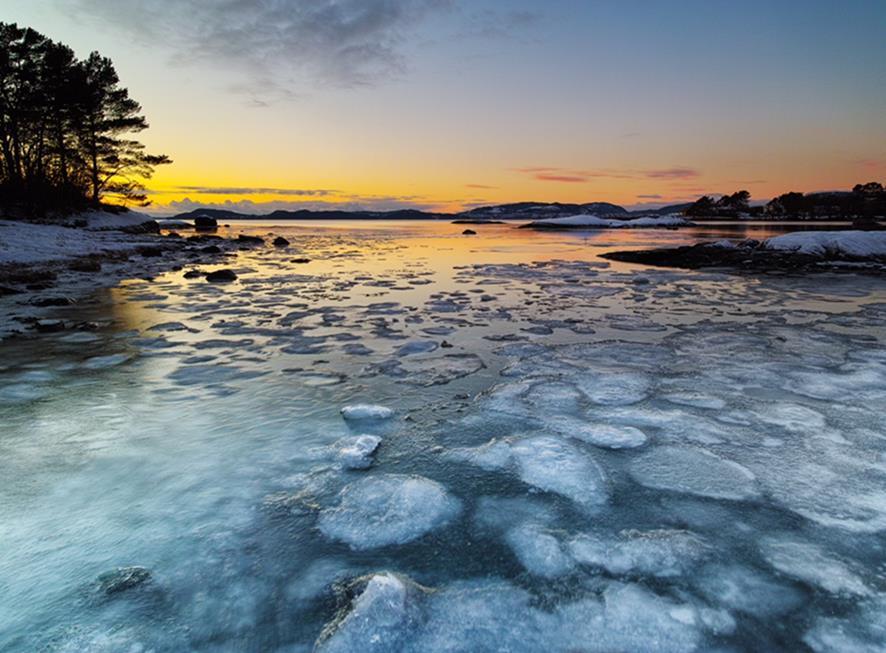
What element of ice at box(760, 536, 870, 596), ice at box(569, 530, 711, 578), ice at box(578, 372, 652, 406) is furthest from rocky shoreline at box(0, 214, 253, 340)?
ice at box(760, 536, 870, 596)

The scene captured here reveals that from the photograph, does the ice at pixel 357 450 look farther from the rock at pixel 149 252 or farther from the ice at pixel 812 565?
the rock at pixel 149 252

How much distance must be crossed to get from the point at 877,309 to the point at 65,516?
1060 cm

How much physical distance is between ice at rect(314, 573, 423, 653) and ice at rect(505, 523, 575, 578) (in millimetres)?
548

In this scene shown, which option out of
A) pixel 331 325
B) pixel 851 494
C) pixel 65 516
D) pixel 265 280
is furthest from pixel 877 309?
pixel 265 280

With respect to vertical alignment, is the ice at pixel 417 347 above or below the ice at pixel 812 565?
above

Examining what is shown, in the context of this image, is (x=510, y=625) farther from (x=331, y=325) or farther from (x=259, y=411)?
(x=331, y=325)

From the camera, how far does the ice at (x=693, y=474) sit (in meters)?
2.62

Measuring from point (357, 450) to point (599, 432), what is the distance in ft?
5.56

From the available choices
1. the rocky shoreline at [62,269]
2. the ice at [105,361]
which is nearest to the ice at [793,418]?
the ice at [105,361]

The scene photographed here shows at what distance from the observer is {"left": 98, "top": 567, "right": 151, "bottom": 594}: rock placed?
1.93 metres

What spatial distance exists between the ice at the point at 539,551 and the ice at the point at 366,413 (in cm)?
158

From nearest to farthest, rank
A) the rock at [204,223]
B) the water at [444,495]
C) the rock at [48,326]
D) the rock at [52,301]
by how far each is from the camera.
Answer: the water at [444,495], the rock at [48,326], the rock at [52,301], the rock at [204,223]

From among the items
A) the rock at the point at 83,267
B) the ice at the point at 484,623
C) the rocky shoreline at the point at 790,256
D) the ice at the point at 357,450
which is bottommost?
the ice at the point at 484,623

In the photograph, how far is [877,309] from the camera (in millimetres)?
7719
